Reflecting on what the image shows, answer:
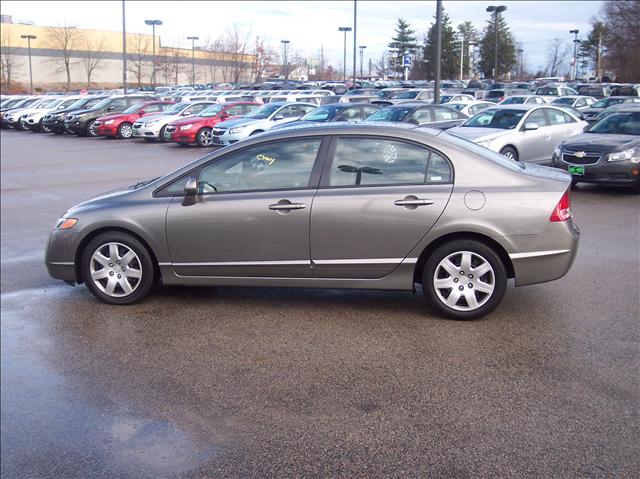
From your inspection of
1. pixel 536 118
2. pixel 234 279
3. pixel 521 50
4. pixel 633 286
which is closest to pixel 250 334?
pixel 234 279

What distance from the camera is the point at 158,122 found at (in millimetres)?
26906

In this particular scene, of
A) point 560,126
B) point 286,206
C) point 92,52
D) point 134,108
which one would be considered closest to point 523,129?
point 560,126

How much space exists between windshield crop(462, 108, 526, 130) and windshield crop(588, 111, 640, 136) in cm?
169

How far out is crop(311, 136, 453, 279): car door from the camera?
5.75m

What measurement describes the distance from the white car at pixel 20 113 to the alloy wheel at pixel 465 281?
34687 millimetres

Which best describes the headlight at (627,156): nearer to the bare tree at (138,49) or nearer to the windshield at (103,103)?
the windshield at (103,103)

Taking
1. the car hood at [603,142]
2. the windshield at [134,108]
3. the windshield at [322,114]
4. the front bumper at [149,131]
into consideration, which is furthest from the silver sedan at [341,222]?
the windshield at [134,108]

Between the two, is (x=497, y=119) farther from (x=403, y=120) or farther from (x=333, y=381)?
(x=333, y=381)

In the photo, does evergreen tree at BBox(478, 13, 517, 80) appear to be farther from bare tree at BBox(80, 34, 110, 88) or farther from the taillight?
the taillight

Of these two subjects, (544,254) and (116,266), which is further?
(116,266)

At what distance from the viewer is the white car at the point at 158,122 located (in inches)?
1054

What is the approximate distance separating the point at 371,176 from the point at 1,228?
272 inches

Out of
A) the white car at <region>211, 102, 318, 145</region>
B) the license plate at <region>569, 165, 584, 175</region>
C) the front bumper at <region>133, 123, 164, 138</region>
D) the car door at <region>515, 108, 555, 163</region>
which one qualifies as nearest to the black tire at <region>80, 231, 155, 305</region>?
the license plate at <region>569, 165, 584, 175</region>

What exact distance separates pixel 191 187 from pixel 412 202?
6.23 feet
